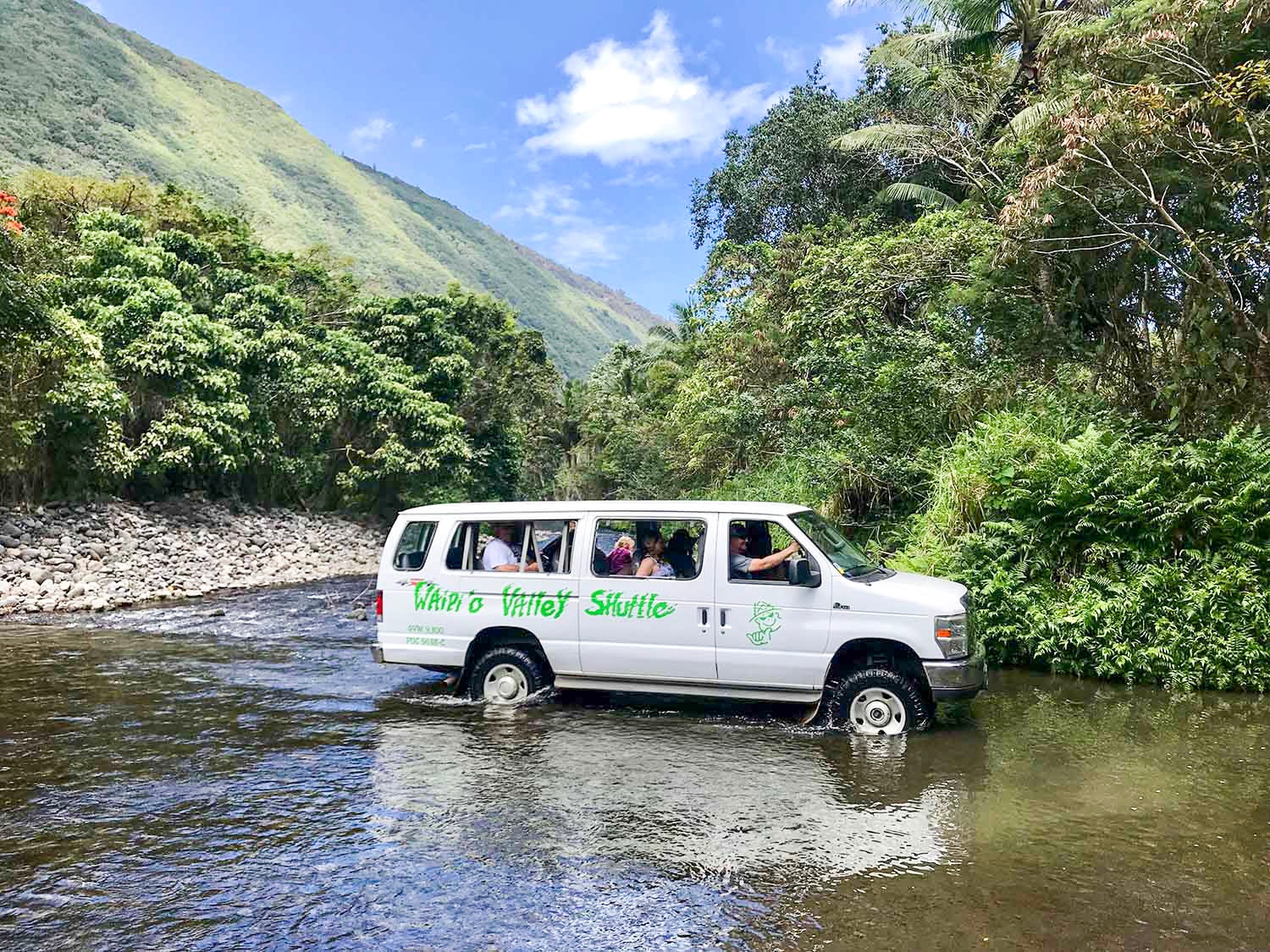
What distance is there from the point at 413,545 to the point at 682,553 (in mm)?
2790

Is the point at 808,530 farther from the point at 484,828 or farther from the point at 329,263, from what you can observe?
the point at 329,263

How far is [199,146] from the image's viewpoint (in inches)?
4835

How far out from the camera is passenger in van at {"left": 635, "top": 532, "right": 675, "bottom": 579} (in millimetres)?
8523

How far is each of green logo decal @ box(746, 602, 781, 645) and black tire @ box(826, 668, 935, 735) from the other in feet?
2.32

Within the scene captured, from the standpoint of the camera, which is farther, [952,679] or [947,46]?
[947,46]

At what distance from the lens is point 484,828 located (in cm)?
600

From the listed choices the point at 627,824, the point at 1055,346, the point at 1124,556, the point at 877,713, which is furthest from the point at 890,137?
the point at 627,824

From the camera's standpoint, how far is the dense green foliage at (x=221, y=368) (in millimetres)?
23250

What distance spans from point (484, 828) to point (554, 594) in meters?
2.99

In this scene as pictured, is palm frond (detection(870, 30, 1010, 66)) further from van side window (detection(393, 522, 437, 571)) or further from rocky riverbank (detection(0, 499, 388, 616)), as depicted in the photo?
rocky riverbank (detection(0, 499, 388, 616))

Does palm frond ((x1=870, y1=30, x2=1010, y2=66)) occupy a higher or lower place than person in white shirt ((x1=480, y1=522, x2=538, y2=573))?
higher

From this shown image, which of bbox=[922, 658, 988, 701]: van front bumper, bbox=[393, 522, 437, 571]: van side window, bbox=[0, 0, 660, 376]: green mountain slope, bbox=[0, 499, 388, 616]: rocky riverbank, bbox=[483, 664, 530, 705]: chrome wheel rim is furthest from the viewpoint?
bbox=[0, 0, 660, 376]: green mountain slope

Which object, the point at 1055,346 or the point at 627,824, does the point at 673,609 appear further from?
the point at 1055,346

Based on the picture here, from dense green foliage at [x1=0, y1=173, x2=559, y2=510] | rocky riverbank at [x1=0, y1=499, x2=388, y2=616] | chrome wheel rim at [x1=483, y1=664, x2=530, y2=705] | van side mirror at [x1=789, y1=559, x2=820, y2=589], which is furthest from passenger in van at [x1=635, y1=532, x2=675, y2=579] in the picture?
dense green foliage at [x1=0, y1=173, x2=559, y2=510]
